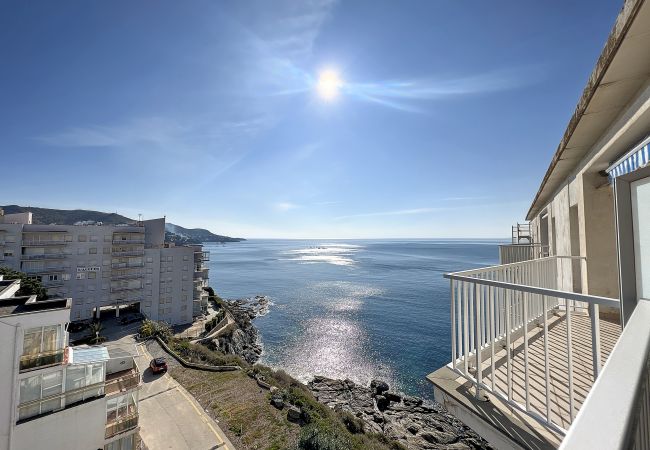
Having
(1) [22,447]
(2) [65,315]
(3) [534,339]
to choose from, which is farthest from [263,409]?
(3) [534,339]

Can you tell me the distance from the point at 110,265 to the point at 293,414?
1092 inches

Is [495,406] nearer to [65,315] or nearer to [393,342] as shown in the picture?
[65,315]

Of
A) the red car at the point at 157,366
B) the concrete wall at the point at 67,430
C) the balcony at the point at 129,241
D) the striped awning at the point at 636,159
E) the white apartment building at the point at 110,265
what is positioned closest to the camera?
the striped awning at the point at 636,159

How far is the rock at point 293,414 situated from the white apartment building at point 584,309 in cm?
1245

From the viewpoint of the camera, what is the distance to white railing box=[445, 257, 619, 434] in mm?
2510

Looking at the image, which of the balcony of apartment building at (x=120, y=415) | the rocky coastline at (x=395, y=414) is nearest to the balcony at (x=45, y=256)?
the rocky coastline at (x=395, y=414)

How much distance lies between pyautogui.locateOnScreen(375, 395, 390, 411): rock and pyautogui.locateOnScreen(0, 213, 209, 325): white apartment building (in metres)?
23.6

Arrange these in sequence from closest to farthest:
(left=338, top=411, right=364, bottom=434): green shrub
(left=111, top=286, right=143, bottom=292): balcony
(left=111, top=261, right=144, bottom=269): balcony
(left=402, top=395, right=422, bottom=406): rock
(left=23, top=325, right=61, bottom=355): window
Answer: (left=23, top=325, right=61, bottom=355): window, (left=338, top=411, right=364, bottom=434): green shrub, (left=402, top=395, right=422, bottom=406): rock, (left=111, top=261, right=144, bottom=269): balcony, (left=111, top=286, right=143, bottom=292): balcony

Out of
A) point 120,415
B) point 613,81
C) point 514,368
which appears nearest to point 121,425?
point 120,415

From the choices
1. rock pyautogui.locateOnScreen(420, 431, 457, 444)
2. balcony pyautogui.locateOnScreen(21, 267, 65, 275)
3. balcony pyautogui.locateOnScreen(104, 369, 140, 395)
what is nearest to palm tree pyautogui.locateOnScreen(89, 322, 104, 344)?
balcony pyautogui.locateOnScreen(21, 267, 65, 275)

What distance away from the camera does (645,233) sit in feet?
6.17

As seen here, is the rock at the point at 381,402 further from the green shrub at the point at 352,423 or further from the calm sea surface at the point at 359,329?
the green shrub at the point at 352,423

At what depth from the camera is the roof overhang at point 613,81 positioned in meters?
2.97

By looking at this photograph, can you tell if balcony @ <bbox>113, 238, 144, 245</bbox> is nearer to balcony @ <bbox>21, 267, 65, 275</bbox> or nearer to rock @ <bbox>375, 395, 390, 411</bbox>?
balcony @ <bbox>21, 267, 65, 275</bbox>
